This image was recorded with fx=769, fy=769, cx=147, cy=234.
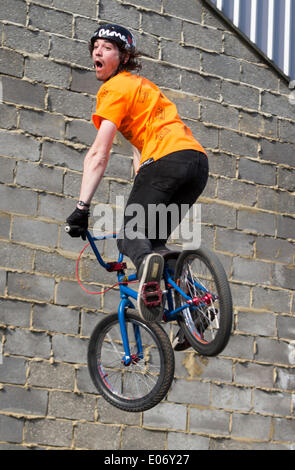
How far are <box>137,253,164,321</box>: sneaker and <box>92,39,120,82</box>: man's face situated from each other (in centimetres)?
125

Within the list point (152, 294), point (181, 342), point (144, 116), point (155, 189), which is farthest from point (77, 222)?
point (181, 342)

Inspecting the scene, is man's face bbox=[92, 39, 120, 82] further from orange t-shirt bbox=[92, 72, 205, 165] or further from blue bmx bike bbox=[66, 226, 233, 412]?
blue bmx bike bbox=[66, 226, 233, 412]

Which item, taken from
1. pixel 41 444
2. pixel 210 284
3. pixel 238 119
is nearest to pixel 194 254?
pixel 210 284

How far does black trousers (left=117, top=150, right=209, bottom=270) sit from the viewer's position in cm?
423

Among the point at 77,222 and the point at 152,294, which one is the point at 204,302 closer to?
the point at 152,294

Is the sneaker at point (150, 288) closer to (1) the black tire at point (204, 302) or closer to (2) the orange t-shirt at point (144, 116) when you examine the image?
(1) the black tire at point (204, 302)

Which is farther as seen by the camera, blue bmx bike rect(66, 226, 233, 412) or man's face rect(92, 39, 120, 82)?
man's face rect(92, 39, 120, 82)

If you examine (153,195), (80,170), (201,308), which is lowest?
(201,308)

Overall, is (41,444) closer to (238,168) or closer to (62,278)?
→ (62,278)

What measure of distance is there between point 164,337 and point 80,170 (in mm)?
2354

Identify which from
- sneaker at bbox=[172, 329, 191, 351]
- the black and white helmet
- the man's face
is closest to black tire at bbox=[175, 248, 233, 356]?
sneaker at bbox=[172, 329, 191, 351]

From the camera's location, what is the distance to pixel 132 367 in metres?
6.05

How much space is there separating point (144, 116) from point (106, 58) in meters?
0.48
